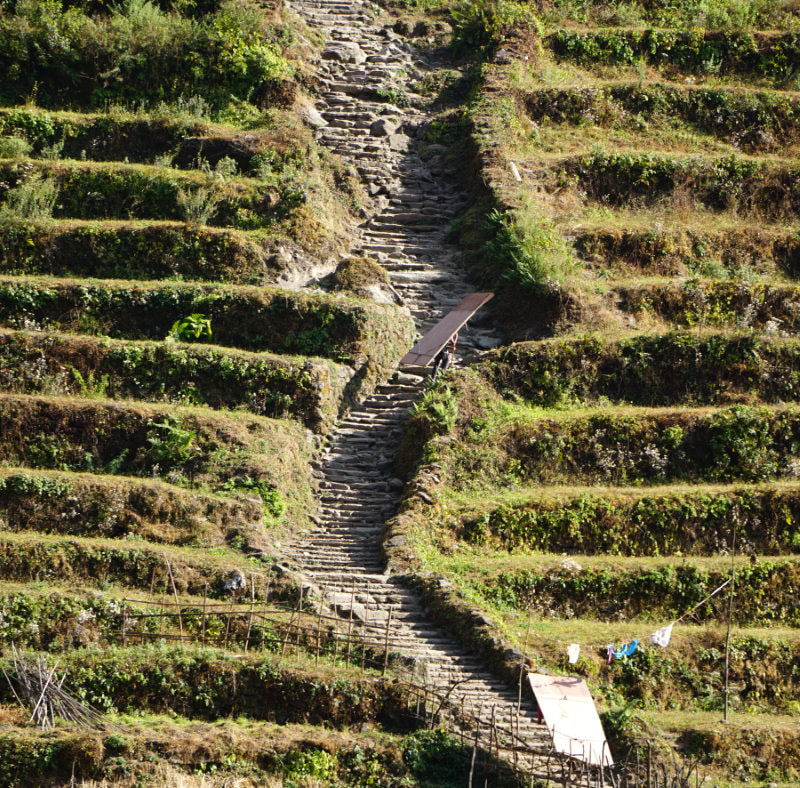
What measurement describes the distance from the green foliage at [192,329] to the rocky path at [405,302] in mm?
3271

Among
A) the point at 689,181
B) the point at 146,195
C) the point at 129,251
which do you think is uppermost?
the point at 689,181

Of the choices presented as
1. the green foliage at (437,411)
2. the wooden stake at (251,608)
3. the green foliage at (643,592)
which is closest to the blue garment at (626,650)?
the green foliage at (643,592)

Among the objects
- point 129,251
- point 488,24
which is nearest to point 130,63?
point 129,251

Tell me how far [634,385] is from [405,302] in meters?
4.92

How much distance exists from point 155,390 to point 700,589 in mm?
10020

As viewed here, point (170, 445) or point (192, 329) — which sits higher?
point (192, 329)

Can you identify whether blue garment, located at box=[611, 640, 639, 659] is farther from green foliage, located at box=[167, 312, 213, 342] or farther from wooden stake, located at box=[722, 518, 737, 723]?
green foliage, located at box=[167, 312, 213, 342]

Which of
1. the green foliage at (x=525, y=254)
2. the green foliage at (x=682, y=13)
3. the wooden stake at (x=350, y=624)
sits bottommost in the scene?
the wooden stake at (x=350, y=624)

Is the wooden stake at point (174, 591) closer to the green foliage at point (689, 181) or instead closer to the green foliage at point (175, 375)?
the green foliage at point (175, 375)

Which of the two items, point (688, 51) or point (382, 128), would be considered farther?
point (688, 51)

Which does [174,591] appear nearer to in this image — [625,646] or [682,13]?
[625,646]

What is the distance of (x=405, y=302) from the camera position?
1023 inches

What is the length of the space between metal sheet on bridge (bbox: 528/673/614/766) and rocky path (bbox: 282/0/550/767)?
1.19ft

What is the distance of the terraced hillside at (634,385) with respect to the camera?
61.6 ft
